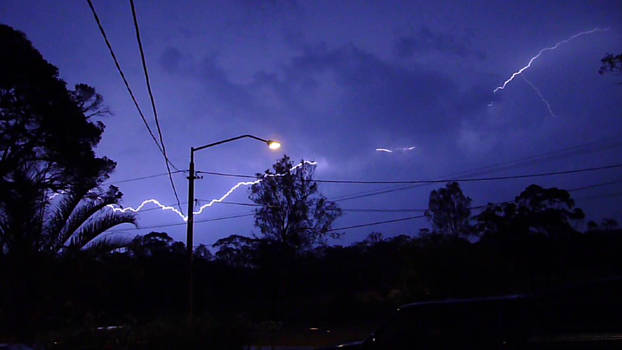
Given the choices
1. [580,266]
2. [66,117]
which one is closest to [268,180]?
[66,117]

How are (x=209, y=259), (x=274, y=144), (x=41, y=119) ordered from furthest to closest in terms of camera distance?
1. (x=209, y=259)
2. (x=41, y=119)
3. (x=274, y=144)

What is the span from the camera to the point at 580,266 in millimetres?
28375

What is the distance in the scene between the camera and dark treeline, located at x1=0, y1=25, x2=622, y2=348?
33.4 ft

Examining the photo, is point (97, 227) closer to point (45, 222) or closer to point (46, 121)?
point (45, 222)

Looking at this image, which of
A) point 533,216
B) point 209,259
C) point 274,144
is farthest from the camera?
point 209,259

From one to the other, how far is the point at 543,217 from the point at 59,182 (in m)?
28.0

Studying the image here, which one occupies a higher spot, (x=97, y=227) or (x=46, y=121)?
(x=46, y=121)

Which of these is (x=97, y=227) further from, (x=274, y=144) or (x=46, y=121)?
(x=46, y=121)

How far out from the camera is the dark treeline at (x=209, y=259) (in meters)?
10.2

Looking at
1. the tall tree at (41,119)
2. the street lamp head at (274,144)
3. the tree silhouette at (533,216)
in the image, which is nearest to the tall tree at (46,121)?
the tall tree at (41,119)

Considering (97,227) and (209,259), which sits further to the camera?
(209,259)

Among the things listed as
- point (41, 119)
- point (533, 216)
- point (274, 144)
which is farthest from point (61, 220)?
point (533, 216)

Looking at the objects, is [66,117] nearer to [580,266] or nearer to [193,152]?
[193,152]

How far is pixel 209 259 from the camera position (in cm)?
4409
